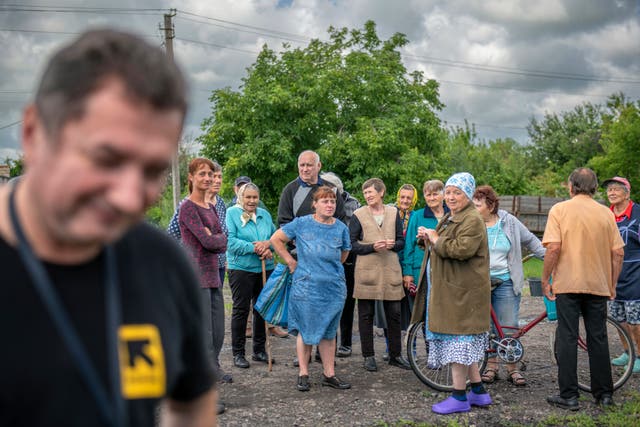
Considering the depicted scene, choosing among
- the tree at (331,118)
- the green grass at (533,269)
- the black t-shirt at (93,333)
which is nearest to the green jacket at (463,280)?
the black t-shirt at (93,333)

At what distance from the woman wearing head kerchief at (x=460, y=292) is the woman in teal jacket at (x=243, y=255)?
2025 mm

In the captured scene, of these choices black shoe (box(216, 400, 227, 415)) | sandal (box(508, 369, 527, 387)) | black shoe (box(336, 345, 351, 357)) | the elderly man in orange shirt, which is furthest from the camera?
black shoe (box(336, 345, 351, 357))

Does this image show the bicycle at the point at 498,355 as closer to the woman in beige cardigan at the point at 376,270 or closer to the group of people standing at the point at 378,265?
the group of people standing at the point at 378,265

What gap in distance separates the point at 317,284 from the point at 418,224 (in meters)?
→ 1.60

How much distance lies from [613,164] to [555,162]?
2578cm

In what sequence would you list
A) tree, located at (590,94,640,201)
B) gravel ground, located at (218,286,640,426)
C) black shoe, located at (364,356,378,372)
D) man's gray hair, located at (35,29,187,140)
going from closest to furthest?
man's gray hair, located at (35,29,187,140) → gravel ground, located at (218,286,640,426) → black shoe, located at (364,356,378,372) → tree, located at (590,94,640,201)

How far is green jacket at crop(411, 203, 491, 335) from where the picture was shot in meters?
5.45

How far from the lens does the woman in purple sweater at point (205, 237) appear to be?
563 cm

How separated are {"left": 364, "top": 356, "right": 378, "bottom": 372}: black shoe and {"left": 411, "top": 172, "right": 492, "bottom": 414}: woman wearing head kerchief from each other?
1320mm

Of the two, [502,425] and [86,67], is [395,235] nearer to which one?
[502,425]

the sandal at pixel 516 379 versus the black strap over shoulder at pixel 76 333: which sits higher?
the black strap over shoulder at pixel 76 333

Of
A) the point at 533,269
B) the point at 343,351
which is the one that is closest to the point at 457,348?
the point at 343,351

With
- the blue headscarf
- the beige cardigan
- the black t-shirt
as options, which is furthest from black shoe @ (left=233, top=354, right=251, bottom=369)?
the black t-shirt

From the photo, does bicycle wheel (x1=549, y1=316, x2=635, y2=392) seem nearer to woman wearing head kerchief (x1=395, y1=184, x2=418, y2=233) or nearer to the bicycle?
the bicycle
